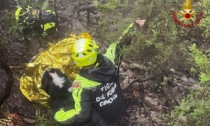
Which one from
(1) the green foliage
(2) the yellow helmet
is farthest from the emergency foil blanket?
(1) the green foliage

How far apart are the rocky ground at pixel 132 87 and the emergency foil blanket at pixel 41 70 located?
291mm

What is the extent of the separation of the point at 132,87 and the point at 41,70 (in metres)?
1.72

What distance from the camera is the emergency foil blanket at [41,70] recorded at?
5.29 metres

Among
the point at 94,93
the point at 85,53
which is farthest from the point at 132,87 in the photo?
the point at 85,53

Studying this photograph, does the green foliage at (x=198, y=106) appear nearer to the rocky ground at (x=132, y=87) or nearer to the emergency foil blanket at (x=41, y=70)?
the rocky ground at (x=132, y=87)

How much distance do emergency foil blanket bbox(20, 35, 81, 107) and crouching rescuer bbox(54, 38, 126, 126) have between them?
2.17 feet

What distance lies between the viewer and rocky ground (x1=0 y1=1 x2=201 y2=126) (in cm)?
554

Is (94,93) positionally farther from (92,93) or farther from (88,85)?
(88,85)

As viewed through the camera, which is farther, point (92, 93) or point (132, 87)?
point (132, 87)

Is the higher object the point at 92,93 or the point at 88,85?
the point at 88,85

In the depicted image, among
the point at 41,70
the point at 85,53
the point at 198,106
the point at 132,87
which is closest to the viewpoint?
the point at 85,53

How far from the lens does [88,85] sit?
4582 mm

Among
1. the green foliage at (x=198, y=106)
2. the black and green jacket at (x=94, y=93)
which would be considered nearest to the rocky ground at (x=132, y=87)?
the green foliage at (x=198, y=106)

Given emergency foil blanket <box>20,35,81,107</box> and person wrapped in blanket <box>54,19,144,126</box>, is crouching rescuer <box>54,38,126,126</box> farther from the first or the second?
emergency foil blanket <box>20,35,81,107</box>
